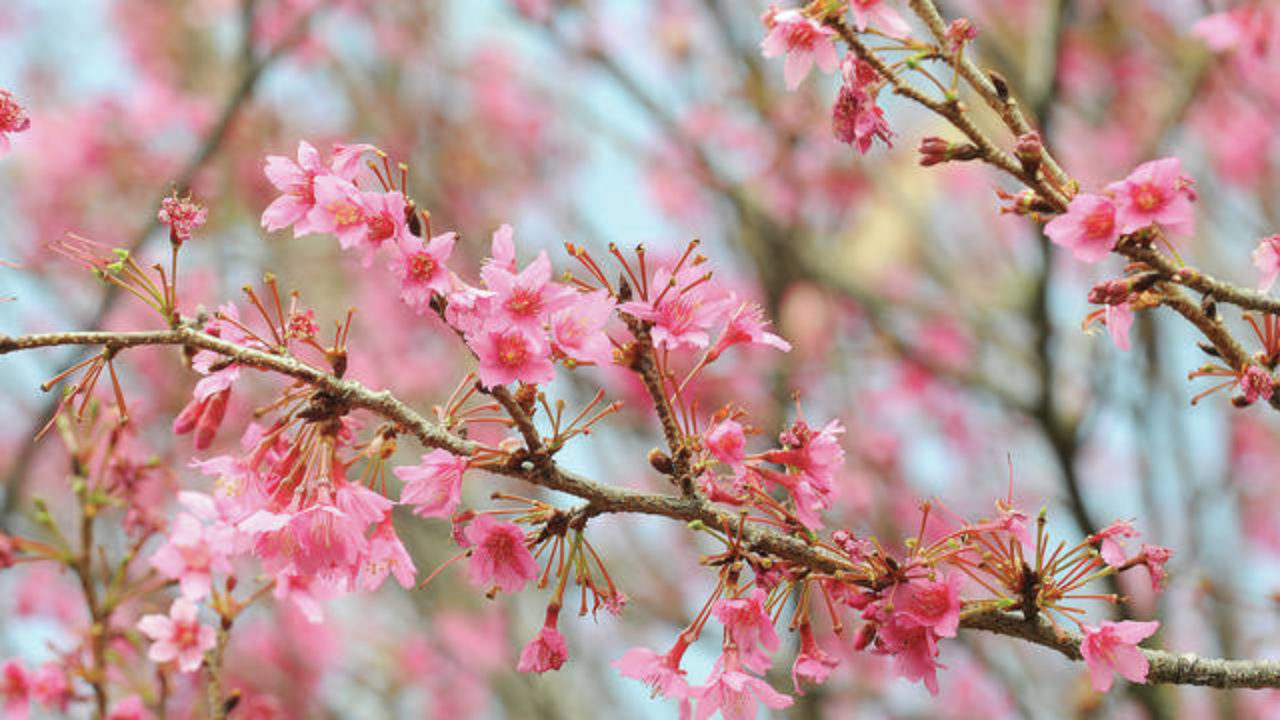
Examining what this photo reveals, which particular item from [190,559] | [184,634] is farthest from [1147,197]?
[184,634]

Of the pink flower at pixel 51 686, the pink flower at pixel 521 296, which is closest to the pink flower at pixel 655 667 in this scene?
the pink flower at pixel 521 296

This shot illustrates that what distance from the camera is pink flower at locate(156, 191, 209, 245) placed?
1799 millimetres

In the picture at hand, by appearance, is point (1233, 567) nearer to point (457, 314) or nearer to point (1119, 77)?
point (1119, 77)

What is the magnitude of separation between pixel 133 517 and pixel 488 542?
94cm

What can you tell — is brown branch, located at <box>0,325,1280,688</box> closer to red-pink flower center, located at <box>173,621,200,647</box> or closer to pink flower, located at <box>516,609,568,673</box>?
pink flower, located at <box>516,609,568,673</box>

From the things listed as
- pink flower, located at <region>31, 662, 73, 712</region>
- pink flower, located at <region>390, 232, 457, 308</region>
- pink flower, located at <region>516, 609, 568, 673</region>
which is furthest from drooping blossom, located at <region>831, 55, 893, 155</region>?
pink flower, located at <region>31, 662, 73, 712</region>

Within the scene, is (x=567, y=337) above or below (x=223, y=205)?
below

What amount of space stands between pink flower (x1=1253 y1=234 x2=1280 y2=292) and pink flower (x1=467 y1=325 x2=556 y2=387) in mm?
1184

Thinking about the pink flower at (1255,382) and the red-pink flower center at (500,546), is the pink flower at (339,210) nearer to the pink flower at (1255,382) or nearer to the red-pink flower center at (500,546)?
the red-pink flower center at (500,546)

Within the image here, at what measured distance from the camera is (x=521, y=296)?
175 cm

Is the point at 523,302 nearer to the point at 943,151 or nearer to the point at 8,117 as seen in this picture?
the point at 943,151

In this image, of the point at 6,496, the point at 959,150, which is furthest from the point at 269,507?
the point at 6,496

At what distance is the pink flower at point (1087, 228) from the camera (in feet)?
5.71

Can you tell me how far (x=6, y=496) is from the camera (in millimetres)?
4027
